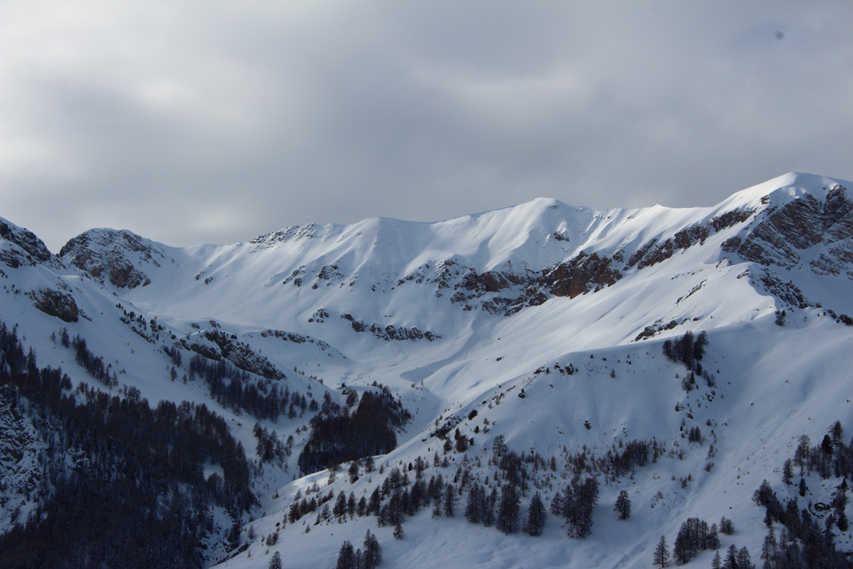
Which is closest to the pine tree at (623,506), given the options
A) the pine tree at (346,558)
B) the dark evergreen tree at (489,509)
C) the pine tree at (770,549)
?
the dark evergreen tree at (489,509)

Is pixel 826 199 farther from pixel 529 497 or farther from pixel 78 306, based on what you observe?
pixel 78 306

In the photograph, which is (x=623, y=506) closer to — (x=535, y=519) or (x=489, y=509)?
(x=535, y=519)

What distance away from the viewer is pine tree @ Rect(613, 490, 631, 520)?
55.9 m

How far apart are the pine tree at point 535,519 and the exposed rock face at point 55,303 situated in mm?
114702

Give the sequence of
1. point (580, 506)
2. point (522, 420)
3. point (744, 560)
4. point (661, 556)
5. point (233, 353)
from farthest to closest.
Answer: point (233, 353) → point (522, 420) → point (580, 506) → point (661, 556) → point (744, 560)

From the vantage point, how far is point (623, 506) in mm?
56031

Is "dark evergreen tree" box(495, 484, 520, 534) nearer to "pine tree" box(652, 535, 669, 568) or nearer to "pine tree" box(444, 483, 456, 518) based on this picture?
"pine tree" box(444, 483, 456, 518)

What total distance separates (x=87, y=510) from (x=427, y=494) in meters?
53.2

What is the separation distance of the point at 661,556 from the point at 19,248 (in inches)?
6033

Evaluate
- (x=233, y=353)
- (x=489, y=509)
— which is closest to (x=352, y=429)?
(x=233, y=353)

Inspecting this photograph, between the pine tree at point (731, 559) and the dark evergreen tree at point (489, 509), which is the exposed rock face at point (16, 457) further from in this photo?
the pine tree at point (731, 559)

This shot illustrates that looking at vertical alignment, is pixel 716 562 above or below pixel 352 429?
below

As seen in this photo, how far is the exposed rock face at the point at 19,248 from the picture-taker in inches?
5413

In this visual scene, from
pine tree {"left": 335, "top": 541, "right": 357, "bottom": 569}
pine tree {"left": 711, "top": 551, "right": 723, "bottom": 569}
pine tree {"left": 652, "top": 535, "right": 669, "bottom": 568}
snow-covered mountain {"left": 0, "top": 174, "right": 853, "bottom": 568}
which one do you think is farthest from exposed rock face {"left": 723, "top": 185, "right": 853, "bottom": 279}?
pine tree {"left": 335, "top": 541, "right": 357, "bottom": 569}
